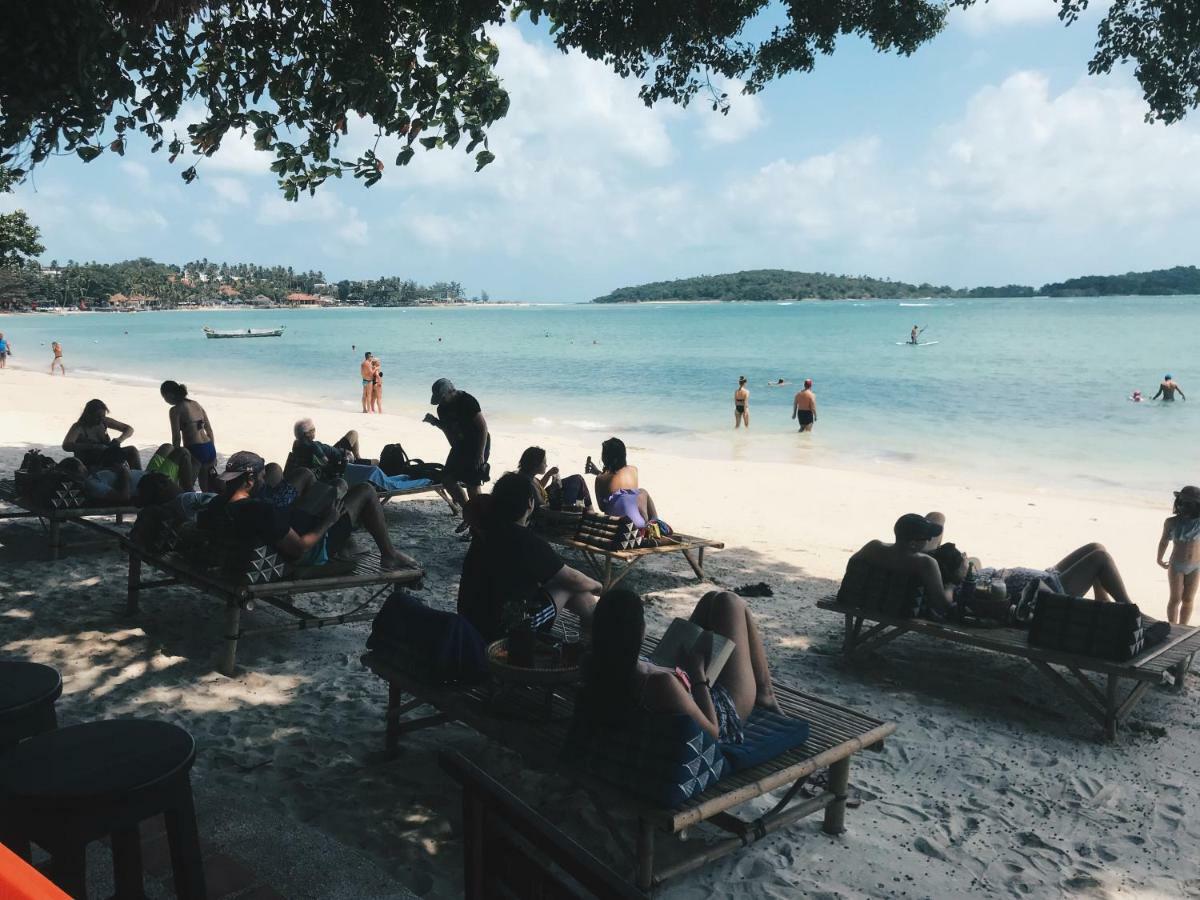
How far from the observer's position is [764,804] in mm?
3801

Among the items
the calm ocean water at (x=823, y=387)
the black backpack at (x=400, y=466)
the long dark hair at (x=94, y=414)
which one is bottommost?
the calm ocean water at (x=823, y=387)

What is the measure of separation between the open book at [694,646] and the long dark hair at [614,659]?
0.45 m

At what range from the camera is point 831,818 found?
141 inches

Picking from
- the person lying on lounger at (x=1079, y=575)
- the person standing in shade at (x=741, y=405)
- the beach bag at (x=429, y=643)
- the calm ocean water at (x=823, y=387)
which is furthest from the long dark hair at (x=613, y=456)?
the person standing in shade at (x=741, y=405)

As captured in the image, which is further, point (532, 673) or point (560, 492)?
point (560, 492)

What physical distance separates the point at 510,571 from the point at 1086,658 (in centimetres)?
301

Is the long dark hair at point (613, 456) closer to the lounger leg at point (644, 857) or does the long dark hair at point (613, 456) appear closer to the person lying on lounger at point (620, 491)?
the person lying on lounger at point (620, 491)

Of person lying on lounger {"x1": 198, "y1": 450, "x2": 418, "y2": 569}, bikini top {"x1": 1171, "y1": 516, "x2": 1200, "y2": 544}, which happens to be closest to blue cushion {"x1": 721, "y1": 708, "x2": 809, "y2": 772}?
person lying on lounger {"x1": 198, "y1": 450, "x2": 418, "y2": 569}

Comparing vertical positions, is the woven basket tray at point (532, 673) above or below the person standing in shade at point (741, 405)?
above

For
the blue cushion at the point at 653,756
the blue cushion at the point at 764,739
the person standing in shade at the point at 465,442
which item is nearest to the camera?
the blue cushion at the point at 653,756

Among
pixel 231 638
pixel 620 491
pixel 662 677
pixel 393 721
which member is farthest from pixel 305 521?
pixel 662 677

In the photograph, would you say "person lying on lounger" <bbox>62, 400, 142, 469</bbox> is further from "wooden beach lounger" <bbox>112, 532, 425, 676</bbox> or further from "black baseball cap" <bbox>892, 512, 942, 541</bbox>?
"black baseball cap" <bbox>892, 512, 942, 541</bbox>

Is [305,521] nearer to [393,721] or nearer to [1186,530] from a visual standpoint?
[393,721]

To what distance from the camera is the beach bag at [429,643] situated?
3646 millimetres
